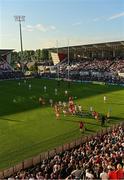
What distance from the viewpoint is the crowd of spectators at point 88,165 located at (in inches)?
657

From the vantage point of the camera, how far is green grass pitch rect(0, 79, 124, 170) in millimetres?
26000

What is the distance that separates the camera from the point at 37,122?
3403cm

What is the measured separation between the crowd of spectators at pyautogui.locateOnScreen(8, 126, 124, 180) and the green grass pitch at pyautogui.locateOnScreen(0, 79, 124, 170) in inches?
159

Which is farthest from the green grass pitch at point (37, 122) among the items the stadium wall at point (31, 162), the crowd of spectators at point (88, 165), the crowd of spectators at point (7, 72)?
the crowd of spectators at point (7, 72)

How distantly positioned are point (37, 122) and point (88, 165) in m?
16.3

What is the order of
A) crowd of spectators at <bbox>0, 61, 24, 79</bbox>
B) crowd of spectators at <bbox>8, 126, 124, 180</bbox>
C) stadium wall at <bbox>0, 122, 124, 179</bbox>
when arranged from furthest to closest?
crowd of spectators at <bbox>0, 61, 24, 79</bbox>, stadium wall at <bbox>0, 122, 124, 179</bbox>, crowd of spectators at <bbox>8, 126, 124, 180</bbox>

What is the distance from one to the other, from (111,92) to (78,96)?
22.0ft

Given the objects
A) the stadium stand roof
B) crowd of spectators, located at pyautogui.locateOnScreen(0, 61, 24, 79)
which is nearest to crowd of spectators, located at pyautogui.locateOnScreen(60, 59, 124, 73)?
the stadium stand roof

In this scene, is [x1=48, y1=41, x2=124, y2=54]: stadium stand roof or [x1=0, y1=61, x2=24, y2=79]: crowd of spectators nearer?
[x1=0, y1=61, x2=24, y2=79]: crowd of spectators

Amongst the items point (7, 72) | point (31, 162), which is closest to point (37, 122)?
point (31, 162)

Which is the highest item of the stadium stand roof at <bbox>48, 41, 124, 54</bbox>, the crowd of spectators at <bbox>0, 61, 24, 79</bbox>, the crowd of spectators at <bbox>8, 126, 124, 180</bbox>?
the stadium stand roof at <bbox>48, 41, 124, 54</bbox>

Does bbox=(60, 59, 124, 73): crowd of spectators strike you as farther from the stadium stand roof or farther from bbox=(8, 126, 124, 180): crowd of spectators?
bbox=(8, 126, 124, 180): crowd of spectators

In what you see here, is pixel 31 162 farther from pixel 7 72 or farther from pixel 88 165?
pixel 7 72

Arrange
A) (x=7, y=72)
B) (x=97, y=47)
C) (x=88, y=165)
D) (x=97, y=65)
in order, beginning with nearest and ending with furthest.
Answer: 1. (x=88, y=165)
2. (x=7, y=72)
3. (x=97, y=65)
4. (x=97, y=47)
